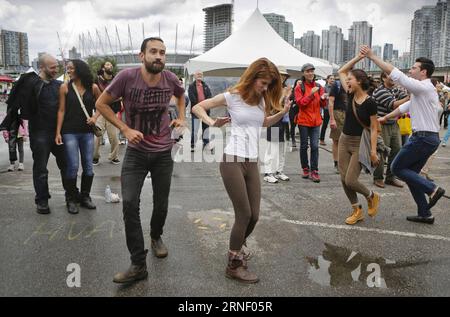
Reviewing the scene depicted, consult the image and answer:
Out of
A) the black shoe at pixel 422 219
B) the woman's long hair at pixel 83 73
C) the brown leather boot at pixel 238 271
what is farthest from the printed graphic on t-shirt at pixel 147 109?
the black shoe at pixel 422 219

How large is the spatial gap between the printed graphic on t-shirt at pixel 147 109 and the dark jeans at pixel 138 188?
22cm

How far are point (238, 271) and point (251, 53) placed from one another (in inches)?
462

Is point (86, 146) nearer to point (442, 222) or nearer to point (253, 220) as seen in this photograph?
point (253, 220)

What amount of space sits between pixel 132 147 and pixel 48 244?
1.50 m

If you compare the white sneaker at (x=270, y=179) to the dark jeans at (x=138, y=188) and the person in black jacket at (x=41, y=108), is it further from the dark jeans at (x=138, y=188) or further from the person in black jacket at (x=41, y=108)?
the person in black jacket at (x=41, y=108)

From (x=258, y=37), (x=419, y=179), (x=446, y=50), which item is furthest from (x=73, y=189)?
(x=446, y=50)

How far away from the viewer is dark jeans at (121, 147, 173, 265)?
317 cm

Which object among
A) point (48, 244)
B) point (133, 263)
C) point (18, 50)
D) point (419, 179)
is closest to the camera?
point (133, 263)

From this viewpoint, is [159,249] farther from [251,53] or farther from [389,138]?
[251,53]

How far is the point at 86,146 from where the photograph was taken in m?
5.05

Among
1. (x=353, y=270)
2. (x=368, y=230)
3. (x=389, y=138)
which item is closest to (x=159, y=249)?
(x=353, y=270)

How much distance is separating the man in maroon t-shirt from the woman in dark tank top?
178cm

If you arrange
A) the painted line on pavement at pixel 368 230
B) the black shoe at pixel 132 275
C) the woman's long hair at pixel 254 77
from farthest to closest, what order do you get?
the painted line on pavement at pixel 368 230 → the woman's long hair at pixel 254 77 → the black shoe at pixel 132 275

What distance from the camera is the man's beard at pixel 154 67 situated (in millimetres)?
3246
